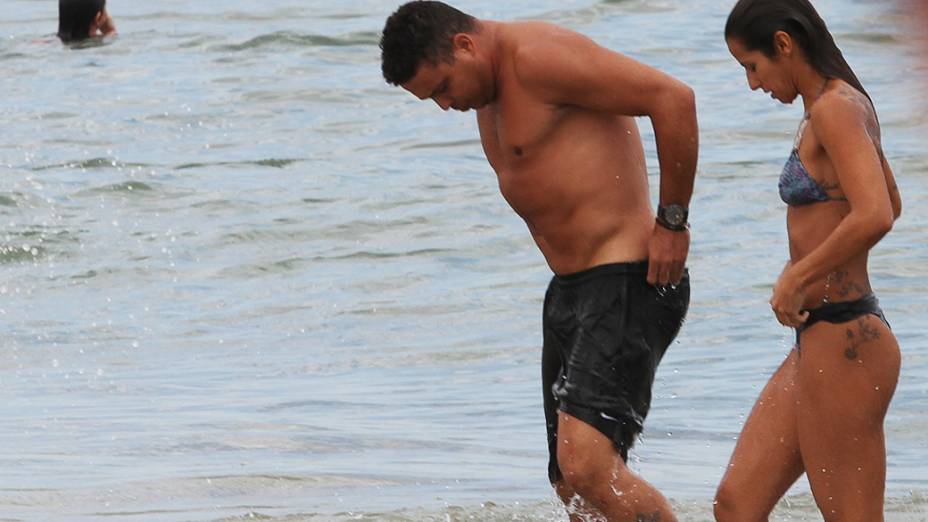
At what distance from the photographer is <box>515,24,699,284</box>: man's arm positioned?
5176mm

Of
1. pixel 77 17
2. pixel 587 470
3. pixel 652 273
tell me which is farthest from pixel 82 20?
pixel 587 470

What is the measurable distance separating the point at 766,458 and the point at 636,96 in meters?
1.00

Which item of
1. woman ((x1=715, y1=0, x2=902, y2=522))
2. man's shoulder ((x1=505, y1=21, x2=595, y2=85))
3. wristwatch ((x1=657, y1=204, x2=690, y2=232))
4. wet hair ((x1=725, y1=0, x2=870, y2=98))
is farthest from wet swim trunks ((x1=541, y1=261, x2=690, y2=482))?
wet hair ((x1=725, y1=0, x2=870, y2=98))

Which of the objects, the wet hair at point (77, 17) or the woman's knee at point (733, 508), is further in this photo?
the wet hair at point (77, 17)

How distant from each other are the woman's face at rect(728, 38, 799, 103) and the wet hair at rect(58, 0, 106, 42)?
62.4 feet

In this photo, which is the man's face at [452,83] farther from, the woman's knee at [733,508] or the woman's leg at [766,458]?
the woman's knee at [733,508]

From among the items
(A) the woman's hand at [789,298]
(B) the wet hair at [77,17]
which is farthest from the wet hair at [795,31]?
(B) the wet hair at [77,17]

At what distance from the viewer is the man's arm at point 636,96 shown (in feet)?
17.0

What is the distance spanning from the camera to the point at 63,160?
1827 centimetres

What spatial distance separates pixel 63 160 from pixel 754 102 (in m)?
6.74

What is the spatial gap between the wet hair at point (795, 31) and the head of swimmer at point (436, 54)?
0.87 metres

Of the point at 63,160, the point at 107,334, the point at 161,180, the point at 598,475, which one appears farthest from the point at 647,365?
the point at 63,160

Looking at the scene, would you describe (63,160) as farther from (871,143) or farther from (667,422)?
(871,143)

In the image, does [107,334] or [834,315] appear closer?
[834,315]
